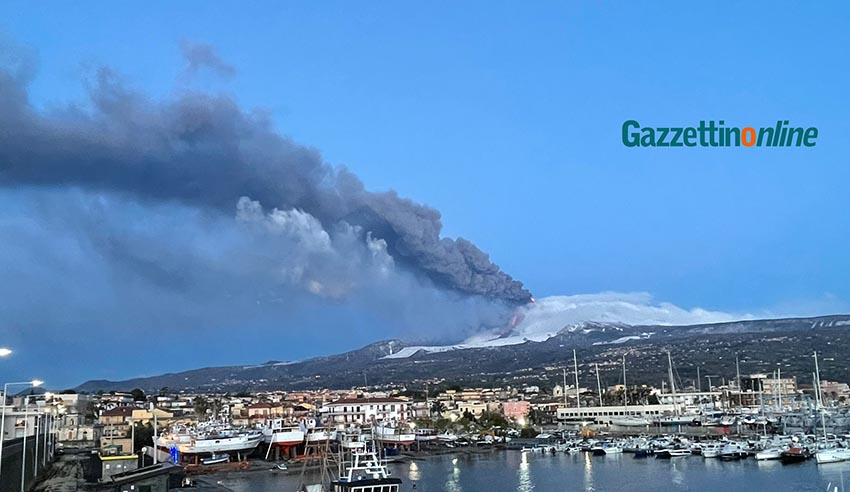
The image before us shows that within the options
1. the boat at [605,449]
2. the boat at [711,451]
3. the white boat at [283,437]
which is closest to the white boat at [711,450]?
the boat at [711,451]

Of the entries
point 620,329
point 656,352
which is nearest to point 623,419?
point 656,352

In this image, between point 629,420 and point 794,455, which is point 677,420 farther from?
point 794,455

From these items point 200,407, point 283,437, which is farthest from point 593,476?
point 200,407

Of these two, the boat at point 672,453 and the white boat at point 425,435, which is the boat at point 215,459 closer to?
the white boat at point 425,435

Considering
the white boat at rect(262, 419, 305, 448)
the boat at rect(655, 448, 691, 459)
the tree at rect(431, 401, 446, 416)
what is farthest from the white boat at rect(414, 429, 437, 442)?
the boat at rect(655, 448, 691, 459)

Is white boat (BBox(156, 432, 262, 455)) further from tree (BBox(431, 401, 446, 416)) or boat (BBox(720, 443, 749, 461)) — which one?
tree (BBox(431, 401, 446, 416))
